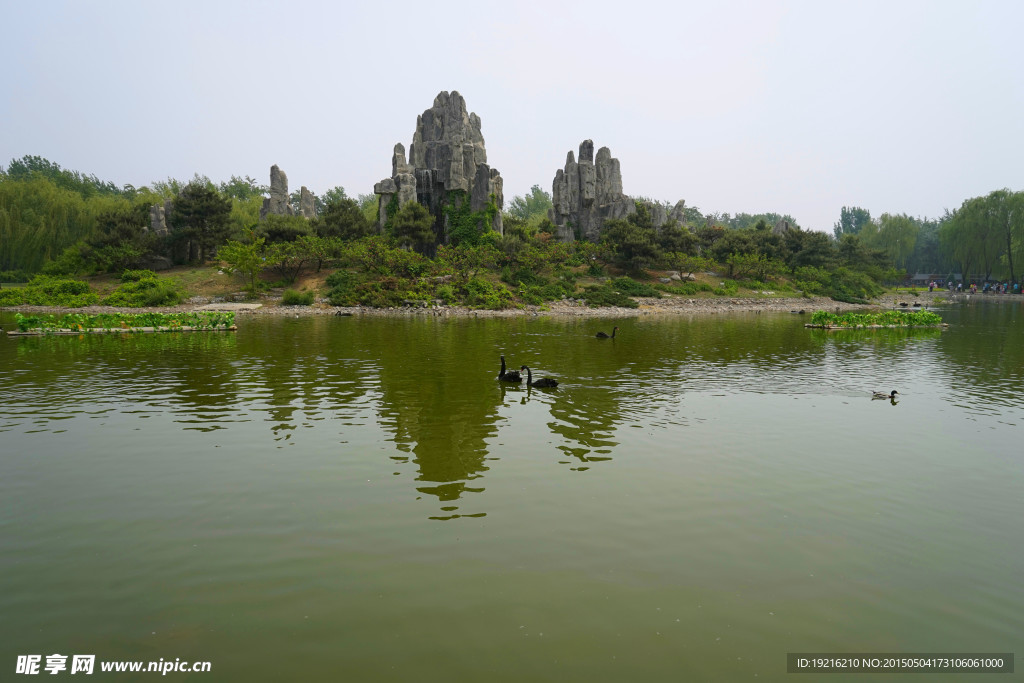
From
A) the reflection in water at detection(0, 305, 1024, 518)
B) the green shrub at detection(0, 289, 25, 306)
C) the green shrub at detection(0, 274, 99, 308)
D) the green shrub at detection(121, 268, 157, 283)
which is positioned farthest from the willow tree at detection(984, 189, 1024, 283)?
Answer: the green shrub at detection(0, 289, 25, 306)

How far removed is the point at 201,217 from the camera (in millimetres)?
58219

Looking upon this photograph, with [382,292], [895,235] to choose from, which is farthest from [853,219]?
[382,292]

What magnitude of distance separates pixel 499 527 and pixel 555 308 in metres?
43.2

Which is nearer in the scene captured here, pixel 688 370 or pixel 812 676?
pixel 812 676

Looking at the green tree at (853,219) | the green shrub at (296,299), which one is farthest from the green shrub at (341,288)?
the green tree at (853,219)

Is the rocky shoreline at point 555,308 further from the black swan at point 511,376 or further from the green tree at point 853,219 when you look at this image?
the green tree at point 853,219

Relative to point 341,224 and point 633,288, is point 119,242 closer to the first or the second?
point 341,224

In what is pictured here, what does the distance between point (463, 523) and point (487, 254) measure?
50.2 metres

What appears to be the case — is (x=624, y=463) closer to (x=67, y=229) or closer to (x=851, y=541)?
(x=851, y=541)

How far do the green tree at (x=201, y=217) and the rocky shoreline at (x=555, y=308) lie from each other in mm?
13029

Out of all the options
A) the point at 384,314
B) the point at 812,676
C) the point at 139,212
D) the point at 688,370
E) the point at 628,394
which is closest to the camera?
the point at 812,676

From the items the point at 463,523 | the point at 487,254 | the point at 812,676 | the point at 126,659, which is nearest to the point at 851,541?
the point at 812,676

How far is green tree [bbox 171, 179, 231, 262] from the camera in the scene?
188ft

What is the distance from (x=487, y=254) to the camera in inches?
2244
